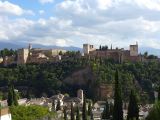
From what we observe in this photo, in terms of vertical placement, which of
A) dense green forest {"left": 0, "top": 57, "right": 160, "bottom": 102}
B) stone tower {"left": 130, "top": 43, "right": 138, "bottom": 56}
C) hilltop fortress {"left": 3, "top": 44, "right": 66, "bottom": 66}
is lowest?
dense green forest {"left": 0, "top": 57, "right": 160, "bottom": 102}

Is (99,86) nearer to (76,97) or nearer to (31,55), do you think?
(76,97)

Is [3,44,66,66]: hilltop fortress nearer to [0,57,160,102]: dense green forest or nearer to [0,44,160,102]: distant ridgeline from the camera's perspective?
[0,44,160,102]: distant ridgeline

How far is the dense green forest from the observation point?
422 ft

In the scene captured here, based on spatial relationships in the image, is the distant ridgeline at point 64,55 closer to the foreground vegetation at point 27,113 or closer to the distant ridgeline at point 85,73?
the distant ridgeline at point 85,73

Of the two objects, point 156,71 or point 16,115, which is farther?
point 156,71

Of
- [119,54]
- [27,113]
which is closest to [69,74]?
[119,54]

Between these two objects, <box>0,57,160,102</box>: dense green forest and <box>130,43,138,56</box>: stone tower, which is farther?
<box>130,43,138,56</box>: stone tower

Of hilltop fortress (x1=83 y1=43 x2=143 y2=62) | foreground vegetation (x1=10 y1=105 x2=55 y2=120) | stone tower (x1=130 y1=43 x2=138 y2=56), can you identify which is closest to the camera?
foreground vegetation (x1=10 y1=105 x2=55 y2=120)

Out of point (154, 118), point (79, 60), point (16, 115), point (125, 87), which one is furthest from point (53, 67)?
point (154, 118)

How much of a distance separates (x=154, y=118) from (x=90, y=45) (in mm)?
119370

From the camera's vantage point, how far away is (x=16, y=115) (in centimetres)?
5200

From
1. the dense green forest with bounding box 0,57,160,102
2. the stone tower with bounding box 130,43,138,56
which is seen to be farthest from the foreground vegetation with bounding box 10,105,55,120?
the stone tower with bounding box 130,43,138,56

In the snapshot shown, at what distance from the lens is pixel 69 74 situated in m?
139

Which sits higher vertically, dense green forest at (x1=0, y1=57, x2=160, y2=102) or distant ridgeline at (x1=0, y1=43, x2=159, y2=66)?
distant ridgeline at (x1=0, y1=43, x2=159, y2=66)
